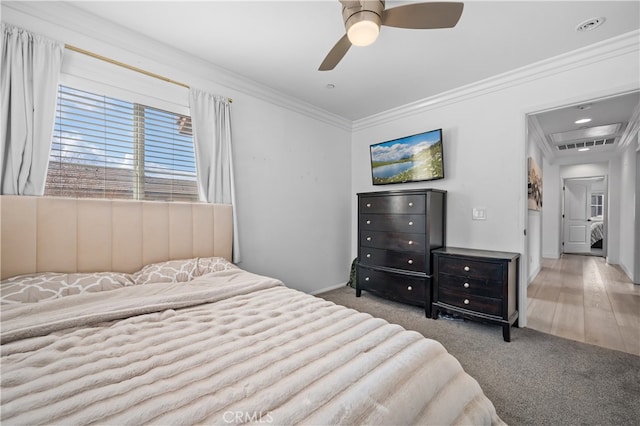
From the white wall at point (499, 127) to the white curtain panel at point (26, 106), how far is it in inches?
142

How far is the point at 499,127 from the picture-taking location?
298 centimetres

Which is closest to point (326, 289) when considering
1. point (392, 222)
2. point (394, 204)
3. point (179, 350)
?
point (392, 222)

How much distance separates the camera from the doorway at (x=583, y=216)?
24.9 ft

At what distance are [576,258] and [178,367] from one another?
29.5 ft

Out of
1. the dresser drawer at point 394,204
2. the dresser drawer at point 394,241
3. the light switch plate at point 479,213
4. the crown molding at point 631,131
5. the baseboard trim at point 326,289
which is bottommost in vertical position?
the baseboard trim at point 326,289

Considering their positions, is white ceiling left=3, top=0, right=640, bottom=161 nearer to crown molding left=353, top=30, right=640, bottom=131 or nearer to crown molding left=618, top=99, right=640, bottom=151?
crown molding left=353, top=30, right=640, bottom=131

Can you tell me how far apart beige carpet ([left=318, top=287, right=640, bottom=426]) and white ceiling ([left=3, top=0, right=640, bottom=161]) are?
2621mm

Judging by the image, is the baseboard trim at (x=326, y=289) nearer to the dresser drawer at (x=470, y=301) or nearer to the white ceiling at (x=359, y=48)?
the dresser drawer at (x=470, y=301)

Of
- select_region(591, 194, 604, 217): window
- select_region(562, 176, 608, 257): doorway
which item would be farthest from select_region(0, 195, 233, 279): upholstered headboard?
select_region(591, 194, 604, 217): window

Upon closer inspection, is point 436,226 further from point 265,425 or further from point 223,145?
point 265,425

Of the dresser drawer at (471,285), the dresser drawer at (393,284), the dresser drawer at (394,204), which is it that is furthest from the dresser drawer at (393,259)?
the dresser drawer at (394,204)

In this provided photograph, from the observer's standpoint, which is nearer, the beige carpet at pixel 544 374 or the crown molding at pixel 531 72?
the beige carpet at pixel 544 374

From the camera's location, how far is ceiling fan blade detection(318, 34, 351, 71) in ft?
6.21

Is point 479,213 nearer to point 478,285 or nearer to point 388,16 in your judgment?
point 478,285
